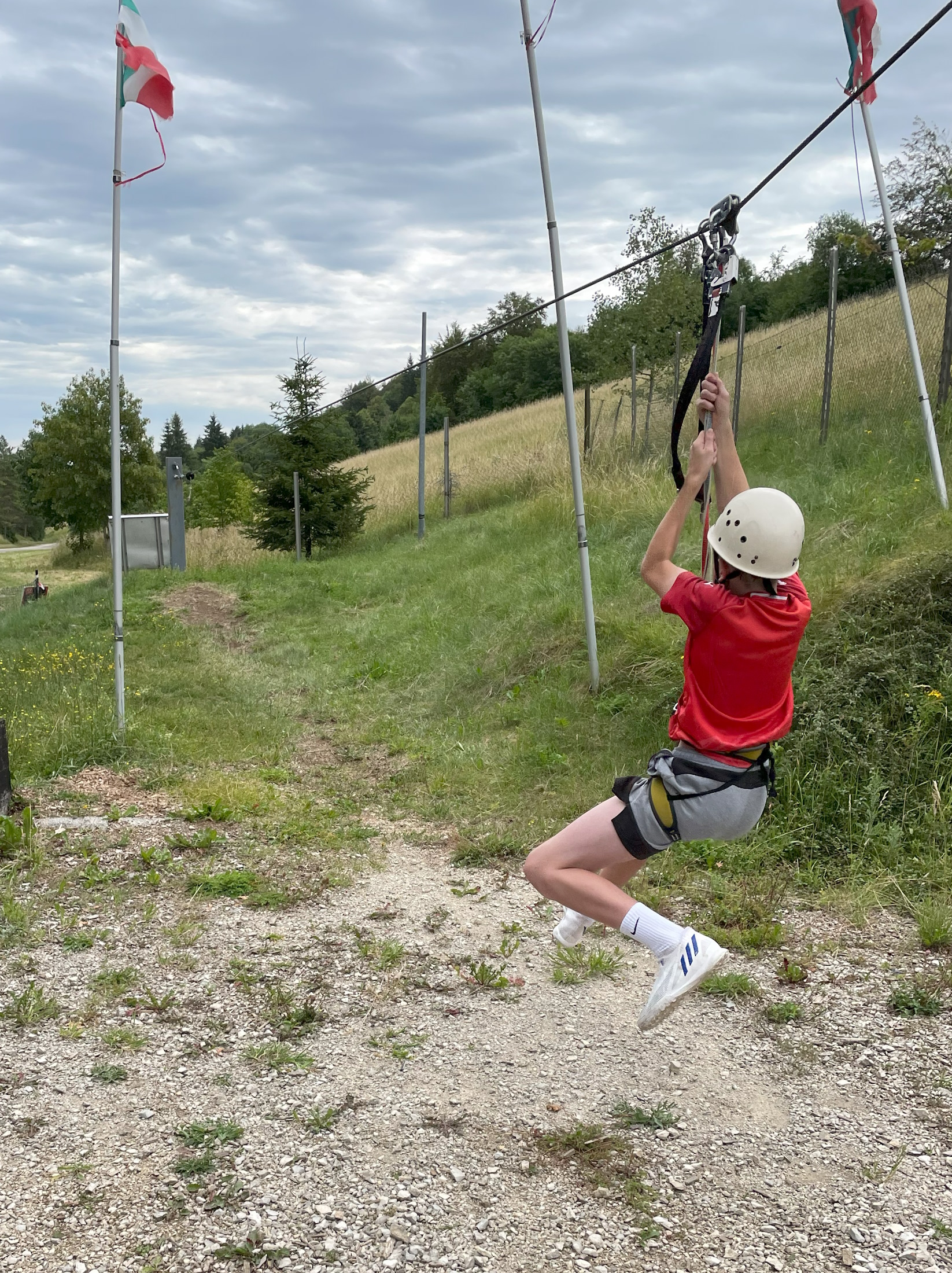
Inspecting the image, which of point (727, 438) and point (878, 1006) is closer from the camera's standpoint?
point (727, 438)

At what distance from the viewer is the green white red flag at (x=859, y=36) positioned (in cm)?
812

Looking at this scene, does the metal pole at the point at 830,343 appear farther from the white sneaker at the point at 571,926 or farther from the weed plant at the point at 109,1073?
the weed plant at the point at 109,1073

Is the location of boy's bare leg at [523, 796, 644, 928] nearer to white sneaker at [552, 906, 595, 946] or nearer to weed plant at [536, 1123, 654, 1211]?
white sneaker at [552, 906, 595, 946]

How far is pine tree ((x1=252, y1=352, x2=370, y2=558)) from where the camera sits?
21.9 meters

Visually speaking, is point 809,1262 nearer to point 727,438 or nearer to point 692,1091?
point 692,1091

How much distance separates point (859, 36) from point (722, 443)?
6599 millimetres

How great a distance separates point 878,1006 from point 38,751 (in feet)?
20.1

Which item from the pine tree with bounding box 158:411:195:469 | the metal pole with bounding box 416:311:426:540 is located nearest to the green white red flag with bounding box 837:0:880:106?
the metal pole with bounding box 416:311:426:540

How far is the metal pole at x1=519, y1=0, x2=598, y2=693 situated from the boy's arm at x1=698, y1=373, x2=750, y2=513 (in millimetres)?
4644

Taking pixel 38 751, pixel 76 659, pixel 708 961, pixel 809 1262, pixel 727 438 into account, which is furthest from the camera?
pixel 76 659

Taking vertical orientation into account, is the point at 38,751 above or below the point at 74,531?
below

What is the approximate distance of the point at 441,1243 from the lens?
297cm

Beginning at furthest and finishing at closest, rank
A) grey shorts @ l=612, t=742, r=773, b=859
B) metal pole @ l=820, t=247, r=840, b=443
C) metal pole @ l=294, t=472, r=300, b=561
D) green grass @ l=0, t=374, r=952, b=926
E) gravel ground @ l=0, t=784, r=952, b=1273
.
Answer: metal pole @ l=294, t=472, r=300, b=561 < metal pole @ l=820, t=247, r=840, b=443 < green grass @ l=0, t=374, r=952, b=926 < grey shorts @ l=612, t=742, r=773, b=859 < gravel ground @ l=0, t=784, r=952, b=1273

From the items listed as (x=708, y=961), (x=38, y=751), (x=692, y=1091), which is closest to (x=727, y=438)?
(x=708, y=961)
